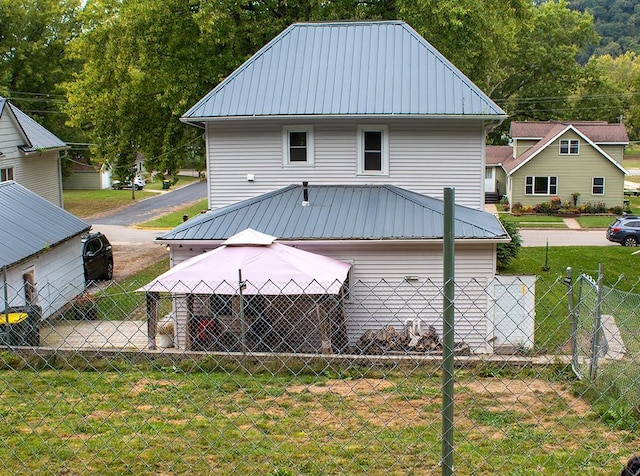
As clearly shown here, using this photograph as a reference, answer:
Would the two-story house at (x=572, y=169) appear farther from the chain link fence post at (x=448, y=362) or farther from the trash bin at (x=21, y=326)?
the chain link fence post at (x=448, y=362)

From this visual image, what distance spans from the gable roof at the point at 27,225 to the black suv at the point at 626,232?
2260cm

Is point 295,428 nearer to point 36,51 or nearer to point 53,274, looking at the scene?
point 53,274

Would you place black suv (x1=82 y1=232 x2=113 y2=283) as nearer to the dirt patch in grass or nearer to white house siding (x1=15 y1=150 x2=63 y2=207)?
the dirt patch in grass

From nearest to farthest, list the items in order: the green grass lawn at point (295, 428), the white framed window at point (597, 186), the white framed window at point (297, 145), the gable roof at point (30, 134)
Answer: the green grass lawn at point (295, 428) → the white framed window at point (297, 145) → the gable roof at point (30, 134) → the white framed window at point (597, 186)

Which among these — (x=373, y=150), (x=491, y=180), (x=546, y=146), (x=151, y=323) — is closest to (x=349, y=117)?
(x=373, y=150)

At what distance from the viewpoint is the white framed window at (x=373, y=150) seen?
19.6m

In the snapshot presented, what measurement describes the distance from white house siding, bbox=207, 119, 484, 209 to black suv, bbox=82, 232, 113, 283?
6.08 meters

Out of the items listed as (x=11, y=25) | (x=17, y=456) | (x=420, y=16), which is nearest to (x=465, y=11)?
(x=420, y=16)

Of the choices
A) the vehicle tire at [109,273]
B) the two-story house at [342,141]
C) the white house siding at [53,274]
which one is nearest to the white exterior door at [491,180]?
the two-story house at [342,141]

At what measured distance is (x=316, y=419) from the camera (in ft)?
22.9

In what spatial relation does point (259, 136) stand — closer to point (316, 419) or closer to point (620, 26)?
point (316, 419)

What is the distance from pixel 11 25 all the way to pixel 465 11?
3049 cm

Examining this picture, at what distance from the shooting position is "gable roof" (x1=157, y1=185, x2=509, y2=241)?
16922 mm

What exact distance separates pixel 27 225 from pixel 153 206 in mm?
29427
